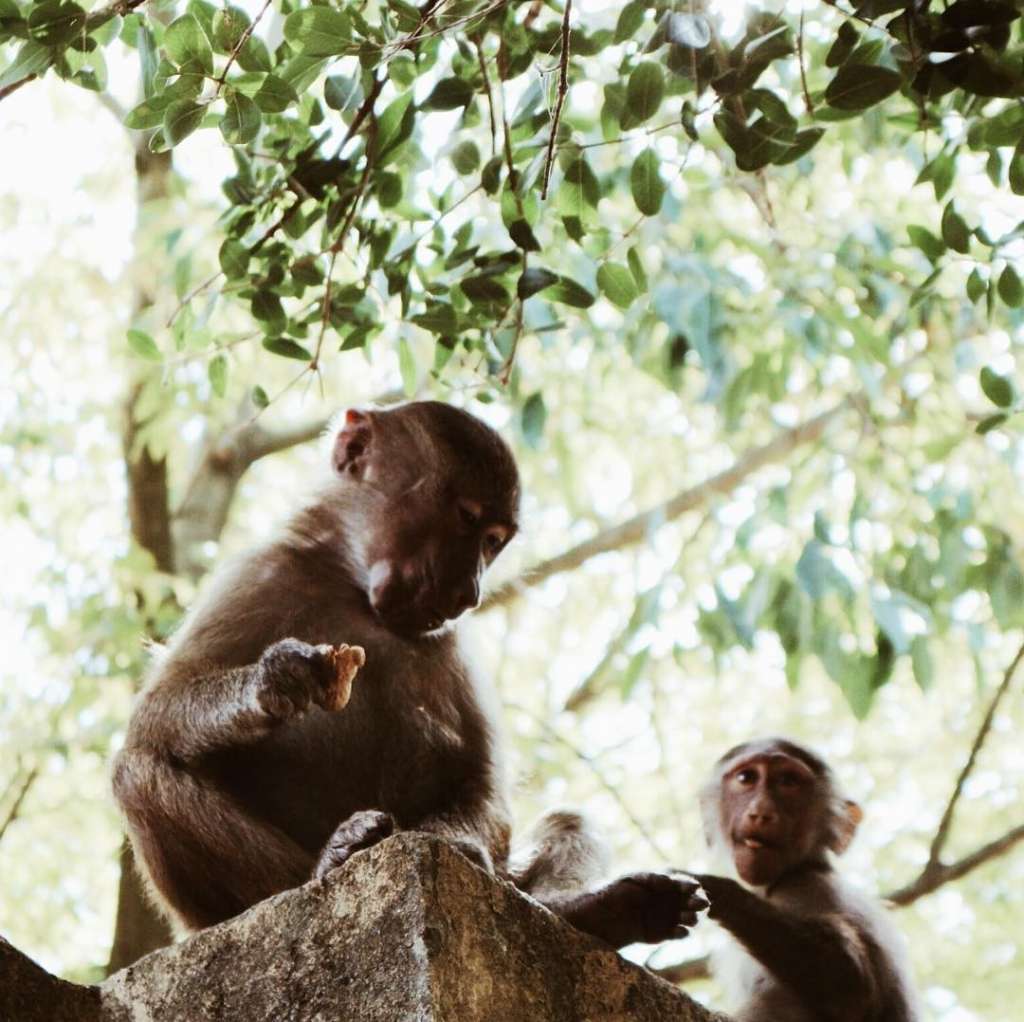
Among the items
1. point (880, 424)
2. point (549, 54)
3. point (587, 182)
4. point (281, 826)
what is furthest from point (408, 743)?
point (880, 424)

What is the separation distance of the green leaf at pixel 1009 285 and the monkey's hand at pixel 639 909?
139 cm

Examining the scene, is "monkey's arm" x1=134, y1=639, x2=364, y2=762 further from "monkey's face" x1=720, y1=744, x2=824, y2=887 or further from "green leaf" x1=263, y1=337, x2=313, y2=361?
"monkey's face" x1=720, y1=744, x2=824, y2=887

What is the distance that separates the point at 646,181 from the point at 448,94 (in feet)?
1.48

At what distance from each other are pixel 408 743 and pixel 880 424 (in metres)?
4.45

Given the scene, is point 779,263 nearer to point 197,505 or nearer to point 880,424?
point 880,424

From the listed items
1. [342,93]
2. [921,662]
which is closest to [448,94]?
[342,93]

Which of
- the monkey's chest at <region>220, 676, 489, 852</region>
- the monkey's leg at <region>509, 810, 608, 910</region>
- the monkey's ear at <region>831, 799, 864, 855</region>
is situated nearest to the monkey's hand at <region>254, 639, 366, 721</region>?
the monkey's chest at <region>220, 676, 489, 852</region>

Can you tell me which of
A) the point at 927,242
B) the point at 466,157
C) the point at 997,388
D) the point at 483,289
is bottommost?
the point at 997,388

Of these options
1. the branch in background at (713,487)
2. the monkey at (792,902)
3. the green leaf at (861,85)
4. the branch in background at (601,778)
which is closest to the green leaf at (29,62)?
the green leaf at (861,85)

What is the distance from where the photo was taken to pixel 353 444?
12.8 ft

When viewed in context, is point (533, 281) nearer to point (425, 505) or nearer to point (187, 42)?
point (425, 505)

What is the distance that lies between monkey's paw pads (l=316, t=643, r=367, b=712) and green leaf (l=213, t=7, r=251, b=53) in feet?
3.67

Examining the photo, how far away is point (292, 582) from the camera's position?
3473 millimetres

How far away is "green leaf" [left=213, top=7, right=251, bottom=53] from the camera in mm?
2801
